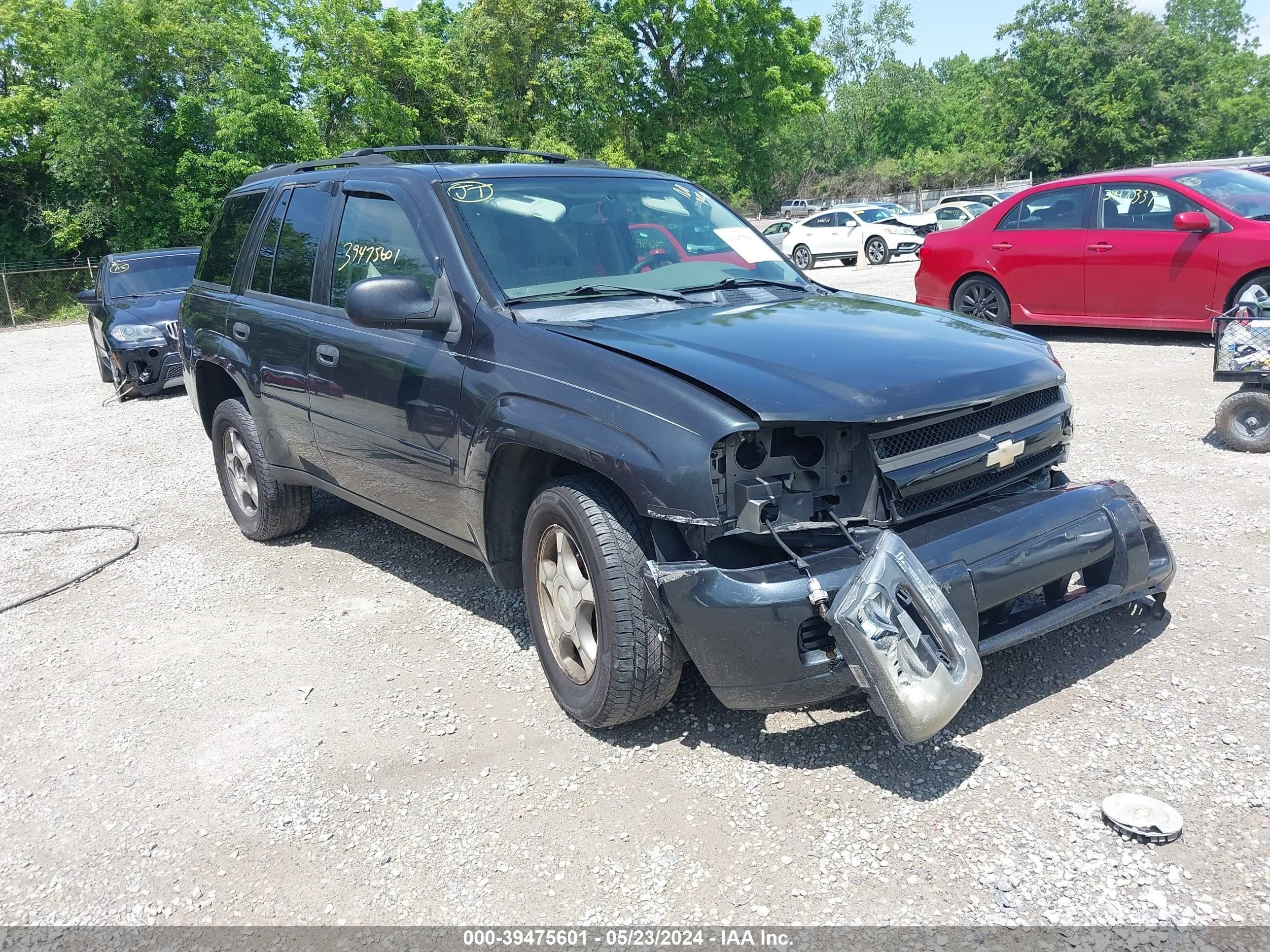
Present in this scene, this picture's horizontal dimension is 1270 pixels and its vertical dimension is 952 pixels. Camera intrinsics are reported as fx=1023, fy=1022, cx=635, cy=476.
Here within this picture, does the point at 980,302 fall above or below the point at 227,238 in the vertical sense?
below

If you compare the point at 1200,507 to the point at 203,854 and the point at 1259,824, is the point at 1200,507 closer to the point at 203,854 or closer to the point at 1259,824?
the point at 1259,824

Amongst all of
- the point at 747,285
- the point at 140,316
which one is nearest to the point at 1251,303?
the point at 747,285

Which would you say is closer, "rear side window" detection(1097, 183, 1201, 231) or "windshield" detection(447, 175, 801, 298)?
"windshield" detection(447, 175, 801, 298)

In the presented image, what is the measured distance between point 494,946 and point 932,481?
6.03ft

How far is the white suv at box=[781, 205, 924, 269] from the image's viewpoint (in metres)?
26.2

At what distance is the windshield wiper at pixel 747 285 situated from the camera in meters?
4.24

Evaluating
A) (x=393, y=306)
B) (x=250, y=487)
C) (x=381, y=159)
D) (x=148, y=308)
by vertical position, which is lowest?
(x=250, y=487)

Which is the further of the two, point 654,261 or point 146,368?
point 146,368

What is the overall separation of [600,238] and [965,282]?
7.75 metres

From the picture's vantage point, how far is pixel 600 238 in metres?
4.29

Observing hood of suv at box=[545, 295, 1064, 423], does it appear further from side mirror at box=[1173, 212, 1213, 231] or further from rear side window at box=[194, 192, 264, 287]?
side mirror at box=[1173, 212, 1213, 231]

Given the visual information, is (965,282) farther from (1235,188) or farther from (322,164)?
(322,164)

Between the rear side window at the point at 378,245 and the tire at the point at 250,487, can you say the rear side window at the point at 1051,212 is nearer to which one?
the rear side window at the point at 378,245

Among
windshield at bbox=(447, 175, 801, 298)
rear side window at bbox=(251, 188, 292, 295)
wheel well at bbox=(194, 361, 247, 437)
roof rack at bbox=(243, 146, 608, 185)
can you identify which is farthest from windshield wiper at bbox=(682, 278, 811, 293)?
wheel well at bbox=(194, 361, 247, 437)
